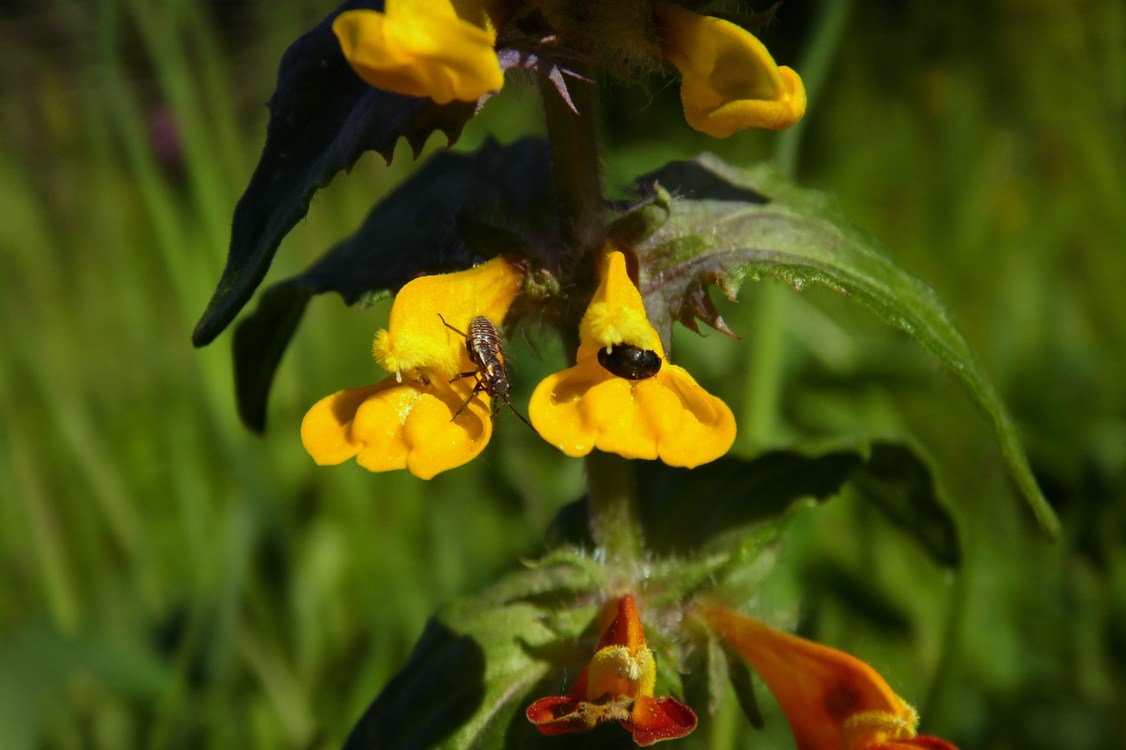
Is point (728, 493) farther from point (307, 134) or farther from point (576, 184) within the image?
point (307, 134)


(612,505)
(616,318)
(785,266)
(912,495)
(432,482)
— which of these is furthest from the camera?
(432,482)

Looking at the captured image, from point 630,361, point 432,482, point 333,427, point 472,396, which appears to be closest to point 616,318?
point 630,361

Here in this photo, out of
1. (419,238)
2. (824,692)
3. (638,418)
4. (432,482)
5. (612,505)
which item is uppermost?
(419,238)

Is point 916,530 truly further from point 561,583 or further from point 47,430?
point 47,430

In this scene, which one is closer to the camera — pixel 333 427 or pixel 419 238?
pixel 333 427

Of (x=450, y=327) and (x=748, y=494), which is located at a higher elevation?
(x=450, y=327)

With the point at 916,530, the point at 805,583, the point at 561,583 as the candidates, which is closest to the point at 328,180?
the point at 561,583
